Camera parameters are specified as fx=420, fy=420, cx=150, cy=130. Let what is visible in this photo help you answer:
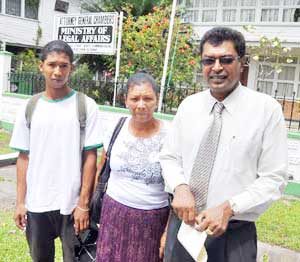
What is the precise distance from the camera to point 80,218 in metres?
2.52

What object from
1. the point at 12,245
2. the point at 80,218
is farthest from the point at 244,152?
the point at 12,245

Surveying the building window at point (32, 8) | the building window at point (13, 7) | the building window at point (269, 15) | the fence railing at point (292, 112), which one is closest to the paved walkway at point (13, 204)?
the fence railing at point (292, 112)

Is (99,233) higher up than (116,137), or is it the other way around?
(116,137)

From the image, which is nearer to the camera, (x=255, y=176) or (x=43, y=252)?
(x=255, y=176)

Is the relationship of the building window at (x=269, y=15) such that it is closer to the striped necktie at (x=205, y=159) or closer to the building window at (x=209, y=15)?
the building window at (x=209, y=15)

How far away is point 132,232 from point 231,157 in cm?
81

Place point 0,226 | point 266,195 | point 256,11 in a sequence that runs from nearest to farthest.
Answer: point 266,195 < point 0,226 < point 256,11

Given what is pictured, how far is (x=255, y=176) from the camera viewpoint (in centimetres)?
193

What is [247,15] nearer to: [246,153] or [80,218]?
[80,218]

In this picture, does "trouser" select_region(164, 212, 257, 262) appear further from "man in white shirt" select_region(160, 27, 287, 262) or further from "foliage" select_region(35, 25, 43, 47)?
"foliage" select_region(35, 25, 43, 47)

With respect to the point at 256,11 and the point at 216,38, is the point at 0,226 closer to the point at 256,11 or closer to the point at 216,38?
the point at 216,38

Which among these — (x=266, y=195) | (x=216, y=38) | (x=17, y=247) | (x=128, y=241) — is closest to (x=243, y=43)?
(x=216, y=38)

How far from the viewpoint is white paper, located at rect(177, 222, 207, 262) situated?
192 cm

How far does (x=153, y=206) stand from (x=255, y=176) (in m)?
0.68
